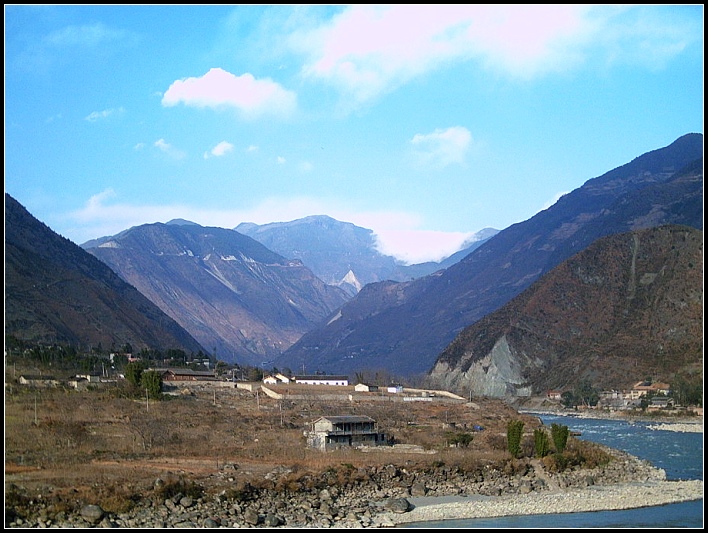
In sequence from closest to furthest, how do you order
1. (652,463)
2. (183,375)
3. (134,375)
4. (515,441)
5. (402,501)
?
1. (402,501)
2. (515,441)
3. (652,463)
4. (134,375)
5. (183,375)

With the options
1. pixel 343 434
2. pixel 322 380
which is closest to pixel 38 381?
pixel 343 434

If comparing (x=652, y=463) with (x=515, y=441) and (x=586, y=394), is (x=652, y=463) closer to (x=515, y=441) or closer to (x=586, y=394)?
(x=515, y=441)

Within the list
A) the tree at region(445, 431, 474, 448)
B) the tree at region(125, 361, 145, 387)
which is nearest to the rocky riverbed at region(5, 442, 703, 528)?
the tree at region(445, 431, 474, 448)

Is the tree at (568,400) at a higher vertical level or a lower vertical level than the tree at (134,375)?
lower

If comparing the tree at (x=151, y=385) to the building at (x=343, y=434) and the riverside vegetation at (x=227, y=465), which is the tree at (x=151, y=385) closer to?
the riverside vegetation at (x=227, y=465)

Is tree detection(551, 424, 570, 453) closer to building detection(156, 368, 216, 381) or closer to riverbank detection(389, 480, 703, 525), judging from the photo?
riverbank detection(389, 480, 703, 525)

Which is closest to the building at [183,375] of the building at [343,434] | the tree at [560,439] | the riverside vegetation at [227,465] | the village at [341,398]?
the village at [341,398]

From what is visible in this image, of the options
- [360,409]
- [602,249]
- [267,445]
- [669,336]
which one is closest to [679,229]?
[602,249]
